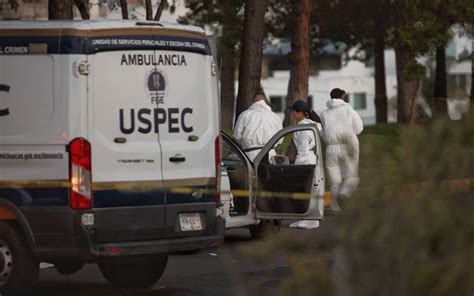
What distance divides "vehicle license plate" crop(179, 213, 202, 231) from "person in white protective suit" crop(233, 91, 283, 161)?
193 inches

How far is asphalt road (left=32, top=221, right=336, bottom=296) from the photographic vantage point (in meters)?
11.6

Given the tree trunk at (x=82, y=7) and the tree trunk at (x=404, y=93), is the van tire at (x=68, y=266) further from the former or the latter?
the tree trunk at (x=404, y=93)

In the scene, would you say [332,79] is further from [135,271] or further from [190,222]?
[190,222]

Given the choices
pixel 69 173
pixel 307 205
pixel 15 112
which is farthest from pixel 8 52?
pixel 307 205

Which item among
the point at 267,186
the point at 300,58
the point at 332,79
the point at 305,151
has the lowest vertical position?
the point at 332,79

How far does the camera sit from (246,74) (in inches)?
915

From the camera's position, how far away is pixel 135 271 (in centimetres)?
1184

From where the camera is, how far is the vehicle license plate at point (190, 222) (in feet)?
36.6

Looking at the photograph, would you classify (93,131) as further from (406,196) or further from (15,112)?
(406,196)

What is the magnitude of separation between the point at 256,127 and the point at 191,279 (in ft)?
14.2

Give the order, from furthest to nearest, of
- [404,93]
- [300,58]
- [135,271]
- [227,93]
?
[227,93]
[404,93]
[300,58]
[135,271]

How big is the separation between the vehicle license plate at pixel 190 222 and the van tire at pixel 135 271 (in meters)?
0.66

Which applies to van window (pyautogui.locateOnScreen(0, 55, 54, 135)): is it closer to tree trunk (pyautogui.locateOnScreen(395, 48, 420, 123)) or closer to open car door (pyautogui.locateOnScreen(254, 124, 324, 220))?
open car door (pyautogui.locateOnScreen(254, 124, 324, 220))

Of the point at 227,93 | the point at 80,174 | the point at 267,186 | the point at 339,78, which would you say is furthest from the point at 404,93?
the point at 339,78
